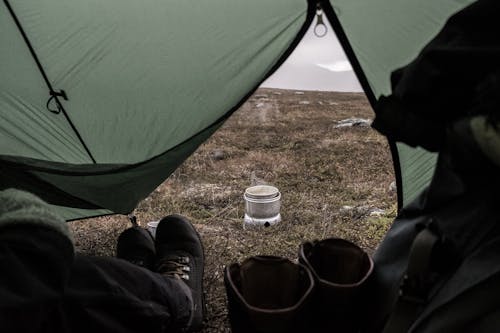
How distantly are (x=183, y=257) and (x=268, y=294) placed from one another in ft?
2.03

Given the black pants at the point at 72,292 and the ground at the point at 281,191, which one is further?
the ground at the point at 281,191

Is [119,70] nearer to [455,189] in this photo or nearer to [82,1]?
[82,1]

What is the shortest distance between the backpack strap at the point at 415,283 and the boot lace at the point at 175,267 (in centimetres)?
83

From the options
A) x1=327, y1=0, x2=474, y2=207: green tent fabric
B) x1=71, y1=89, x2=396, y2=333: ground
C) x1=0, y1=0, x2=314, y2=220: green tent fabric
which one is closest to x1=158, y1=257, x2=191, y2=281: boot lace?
x1=71, y1=89, x2=396, y2=333: ground

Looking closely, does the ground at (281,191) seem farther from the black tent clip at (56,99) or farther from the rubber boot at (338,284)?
the black tent clip at (56,99)

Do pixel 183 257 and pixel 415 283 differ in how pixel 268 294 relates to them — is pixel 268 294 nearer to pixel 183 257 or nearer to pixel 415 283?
pixel 415 283

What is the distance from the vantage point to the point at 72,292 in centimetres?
92

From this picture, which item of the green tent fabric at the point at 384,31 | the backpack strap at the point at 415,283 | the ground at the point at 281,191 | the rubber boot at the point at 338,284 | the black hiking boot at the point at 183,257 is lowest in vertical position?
the ground at the point at 281,191

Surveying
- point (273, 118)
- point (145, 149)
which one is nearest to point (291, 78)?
point (273, 118)

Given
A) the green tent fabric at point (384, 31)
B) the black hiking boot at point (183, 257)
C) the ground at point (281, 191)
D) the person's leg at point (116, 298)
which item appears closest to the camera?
the person's leg at point (116, 298)

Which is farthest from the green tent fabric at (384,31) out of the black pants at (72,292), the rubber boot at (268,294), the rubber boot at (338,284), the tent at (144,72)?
the black pants at (72,292)

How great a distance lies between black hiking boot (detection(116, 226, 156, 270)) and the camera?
1569mm

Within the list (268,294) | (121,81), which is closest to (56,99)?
(121,81)

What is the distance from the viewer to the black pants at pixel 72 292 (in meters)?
0.77
